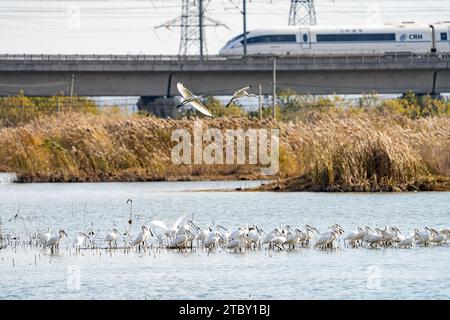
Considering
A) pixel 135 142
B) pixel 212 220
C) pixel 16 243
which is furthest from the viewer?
pixel 135 142

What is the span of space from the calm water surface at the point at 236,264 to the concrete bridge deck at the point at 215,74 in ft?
146

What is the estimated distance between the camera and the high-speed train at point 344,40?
83.1 m

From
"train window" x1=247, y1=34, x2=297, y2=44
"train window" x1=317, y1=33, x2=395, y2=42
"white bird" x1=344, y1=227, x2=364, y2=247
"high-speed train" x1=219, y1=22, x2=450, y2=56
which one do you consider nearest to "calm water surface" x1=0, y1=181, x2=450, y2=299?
"white bird" x1=344, y1=227, x2=364, y2=247

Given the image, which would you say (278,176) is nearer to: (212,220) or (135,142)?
(135,142)

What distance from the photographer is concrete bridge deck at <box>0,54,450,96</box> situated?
248 feet

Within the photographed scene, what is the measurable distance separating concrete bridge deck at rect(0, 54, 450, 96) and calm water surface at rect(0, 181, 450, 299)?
4436 cm

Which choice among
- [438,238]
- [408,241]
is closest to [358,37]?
[438,238]

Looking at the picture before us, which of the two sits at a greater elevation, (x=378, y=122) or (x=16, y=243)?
(x=378, y=122)

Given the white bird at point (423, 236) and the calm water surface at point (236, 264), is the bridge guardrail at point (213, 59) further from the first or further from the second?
the white bird at point (423, 236)

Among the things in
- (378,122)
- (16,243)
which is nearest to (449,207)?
(378,122)

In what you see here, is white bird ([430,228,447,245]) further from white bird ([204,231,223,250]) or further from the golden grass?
the golden grass

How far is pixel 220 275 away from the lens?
19469 mm

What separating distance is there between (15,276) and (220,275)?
3.10 metres

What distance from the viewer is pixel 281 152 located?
40.0 metres
